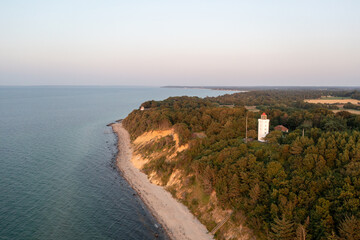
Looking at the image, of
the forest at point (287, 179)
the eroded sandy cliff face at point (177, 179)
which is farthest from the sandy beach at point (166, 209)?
the forest at point (287, 179)

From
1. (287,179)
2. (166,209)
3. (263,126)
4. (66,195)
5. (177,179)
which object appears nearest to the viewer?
(287,179)

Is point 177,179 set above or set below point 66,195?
above

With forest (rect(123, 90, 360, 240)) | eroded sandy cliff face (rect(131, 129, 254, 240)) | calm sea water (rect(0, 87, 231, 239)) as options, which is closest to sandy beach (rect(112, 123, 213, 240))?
eroded sandy cliff face (rect(131, 129, 254, 240))

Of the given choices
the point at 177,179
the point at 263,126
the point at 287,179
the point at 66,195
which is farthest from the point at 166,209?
the point at 263,126

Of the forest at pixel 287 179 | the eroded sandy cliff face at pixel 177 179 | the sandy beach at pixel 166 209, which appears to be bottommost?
the sandy beach at pixel 166 209

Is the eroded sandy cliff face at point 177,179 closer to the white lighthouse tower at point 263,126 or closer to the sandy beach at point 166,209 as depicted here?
the sandy beach at point 166,209

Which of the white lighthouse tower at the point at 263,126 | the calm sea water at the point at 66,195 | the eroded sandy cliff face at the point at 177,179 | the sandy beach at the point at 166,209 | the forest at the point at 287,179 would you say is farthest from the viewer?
the white lighthouse tower at the point at 263,126

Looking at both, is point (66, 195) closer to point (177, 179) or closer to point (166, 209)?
point (166, 209)

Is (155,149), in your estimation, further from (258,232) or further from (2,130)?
(2,130)

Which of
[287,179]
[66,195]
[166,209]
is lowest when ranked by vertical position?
[166,209]
